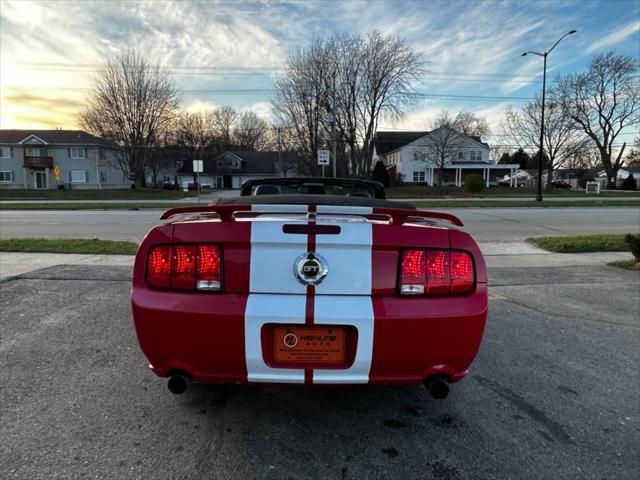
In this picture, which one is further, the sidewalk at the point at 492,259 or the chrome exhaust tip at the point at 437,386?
the sidewalk at the point at 492,259

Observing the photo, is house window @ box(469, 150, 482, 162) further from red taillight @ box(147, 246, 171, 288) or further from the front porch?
red taillight @ box(147, 246, 171, 288)

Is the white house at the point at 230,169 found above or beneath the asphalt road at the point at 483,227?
above

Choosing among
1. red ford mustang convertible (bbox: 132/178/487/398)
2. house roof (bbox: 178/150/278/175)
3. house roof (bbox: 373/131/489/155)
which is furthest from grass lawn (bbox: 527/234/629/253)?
house roof (bbox: 178/150/278/175)

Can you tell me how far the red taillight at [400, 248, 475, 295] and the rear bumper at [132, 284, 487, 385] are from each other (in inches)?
2.2

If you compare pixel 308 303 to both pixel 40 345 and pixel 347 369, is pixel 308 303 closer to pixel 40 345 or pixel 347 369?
pixel 347 369

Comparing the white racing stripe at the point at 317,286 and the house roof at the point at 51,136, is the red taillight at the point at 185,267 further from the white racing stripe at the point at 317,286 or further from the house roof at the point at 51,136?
the house roof at the point at 51,136

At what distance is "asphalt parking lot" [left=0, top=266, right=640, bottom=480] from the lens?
2102mm

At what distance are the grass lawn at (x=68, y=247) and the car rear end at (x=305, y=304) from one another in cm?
636

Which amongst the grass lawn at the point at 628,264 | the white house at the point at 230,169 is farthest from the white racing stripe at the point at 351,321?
the white house at the point at 230,169

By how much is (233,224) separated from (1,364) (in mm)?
2456

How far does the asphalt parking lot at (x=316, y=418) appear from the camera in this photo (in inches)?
82.7

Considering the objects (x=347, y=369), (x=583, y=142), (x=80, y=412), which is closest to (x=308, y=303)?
(x=347, y=369)

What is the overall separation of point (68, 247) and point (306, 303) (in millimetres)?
7794

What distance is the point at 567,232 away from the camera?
41.3 ft
